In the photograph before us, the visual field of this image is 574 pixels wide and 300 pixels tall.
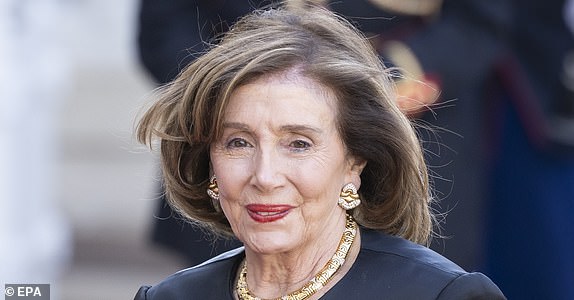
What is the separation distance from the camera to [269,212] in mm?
4020

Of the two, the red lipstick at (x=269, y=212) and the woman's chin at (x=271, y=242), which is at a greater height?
the red lipstick at (x=269, y=212)

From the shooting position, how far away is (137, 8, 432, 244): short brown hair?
159 inches

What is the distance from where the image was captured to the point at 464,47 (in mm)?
5996

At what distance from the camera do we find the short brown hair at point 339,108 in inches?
159

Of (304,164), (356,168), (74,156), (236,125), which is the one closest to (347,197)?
(356,168)

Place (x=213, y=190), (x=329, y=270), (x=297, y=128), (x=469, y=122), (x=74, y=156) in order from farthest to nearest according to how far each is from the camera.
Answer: (x=74, y=156) < (x=469, y=122) < (x=213, y=190) < (x=329, y=270) < (x=297, y=128)

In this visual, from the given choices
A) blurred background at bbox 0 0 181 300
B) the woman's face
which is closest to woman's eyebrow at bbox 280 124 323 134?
the woman's face

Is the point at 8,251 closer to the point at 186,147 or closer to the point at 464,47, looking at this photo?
the point at 464,47

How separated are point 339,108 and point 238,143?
0.73ft

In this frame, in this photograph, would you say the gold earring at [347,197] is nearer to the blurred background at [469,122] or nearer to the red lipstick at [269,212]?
the red lipstick at [269,212]

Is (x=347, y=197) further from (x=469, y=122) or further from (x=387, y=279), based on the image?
(x=469, y=122)

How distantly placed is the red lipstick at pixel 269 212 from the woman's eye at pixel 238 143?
125 mm

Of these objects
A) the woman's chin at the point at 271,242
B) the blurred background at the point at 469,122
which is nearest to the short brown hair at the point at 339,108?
the woman's chin at the point at 271,242

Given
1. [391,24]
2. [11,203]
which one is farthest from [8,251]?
[391,24]
